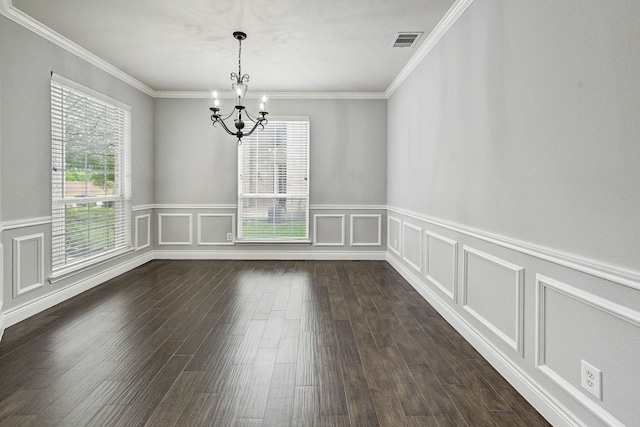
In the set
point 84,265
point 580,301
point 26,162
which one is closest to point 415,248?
point 580,301

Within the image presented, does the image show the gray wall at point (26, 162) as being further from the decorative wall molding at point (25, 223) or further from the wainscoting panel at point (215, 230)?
the wainscoting panel at point (215, 230)

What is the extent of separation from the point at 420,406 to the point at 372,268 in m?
3.62

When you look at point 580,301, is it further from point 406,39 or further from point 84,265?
point 84,265

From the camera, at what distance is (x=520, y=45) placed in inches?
89.7

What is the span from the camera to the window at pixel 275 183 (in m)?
6.23

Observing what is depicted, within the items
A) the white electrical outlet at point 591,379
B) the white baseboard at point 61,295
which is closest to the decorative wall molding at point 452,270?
the white electrical outlet at point 591,379

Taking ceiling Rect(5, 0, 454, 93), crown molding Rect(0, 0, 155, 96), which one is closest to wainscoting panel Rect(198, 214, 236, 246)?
ceiling Rect(5, 0, 454, 93)

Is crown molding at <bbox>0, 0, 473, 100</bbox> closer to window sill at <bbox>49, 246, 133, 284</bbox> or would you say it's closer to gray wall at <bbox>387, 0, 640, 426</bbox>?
gray wall at <bbox>387, 0, 640, 426</bbox>

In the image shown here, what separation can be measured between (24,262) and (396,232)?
448 cm

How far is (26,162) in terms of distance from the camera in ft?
11.5

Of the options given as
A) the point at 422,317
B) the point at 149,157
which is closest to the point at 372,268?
the point at 422,317

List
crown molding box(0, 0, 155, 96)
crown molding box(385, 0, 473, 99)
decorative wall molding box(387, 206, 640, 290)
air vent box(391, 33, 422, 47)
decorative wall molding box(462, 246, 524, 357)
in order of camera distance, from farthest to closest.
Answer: air vent box(391, 33, 422, 47), crown molding box(0, 0, 155, 96), crown molding box(385, 0, 473, 99), decorative wall molding box(462, 246, 524, 357), decorative wall molding box(387, 206, 640, 290)

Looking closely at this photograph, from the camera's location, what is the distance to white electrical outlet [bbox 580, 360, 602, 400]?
164cm

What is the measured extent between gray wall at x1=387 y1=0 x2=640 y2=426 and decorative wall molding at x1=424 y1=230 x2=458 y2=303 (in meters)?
0.02
